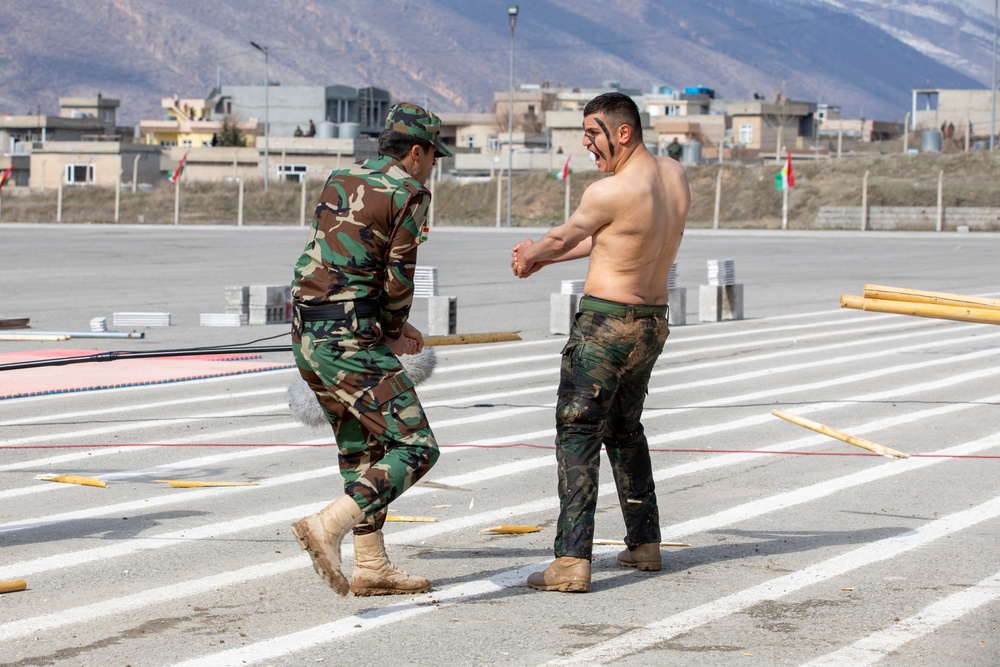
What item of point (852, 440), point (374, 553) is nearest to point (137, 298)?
point (852, 440)

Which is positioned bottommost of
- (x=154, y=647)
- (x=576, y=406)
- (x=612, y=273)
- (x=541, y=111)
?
(x=154, y=647)

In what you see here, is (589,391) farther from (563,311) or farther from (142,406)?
(563,311)

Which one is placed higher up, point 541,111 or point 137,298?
point 541,111

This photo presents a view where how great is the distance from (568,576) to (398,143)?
1.89 metres

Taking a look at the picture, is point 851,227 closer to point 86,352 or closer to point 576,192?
point 576,192

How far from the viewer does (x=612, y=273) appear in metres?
6.51

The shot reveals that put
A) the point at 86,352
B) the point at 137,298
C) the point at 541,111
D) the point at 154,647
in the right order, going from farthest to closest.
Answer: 1. the point at 541,111
2. the point at 137,298
3. the point at 86,352
4. the point at 154,647

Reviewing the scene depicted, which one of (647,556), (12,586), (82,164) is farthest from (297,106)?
(12,586)

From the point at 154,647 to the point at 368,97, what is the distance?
150 metres

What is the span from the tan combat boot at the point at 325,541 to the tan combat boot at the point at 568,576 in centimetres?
95

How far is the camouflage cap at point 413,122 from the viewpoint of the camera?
6051 millimetres

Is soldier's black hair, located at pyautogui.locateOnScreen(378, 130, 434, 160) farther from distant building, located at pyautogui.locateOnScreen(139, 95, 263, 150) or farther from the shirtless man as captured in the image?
distant building, located at pyautogui.locateOnScreen(139, 95, 263, 150)

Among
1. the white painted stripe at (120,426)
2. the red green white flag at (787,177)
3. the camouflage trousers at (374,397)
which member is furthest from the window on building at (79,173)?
the camouflage trousers at (374,397)

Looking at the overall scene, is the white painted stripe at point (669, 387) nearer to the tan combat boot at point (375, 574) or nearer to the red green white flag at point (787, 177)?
the tan combat boot at point (375, 574)
